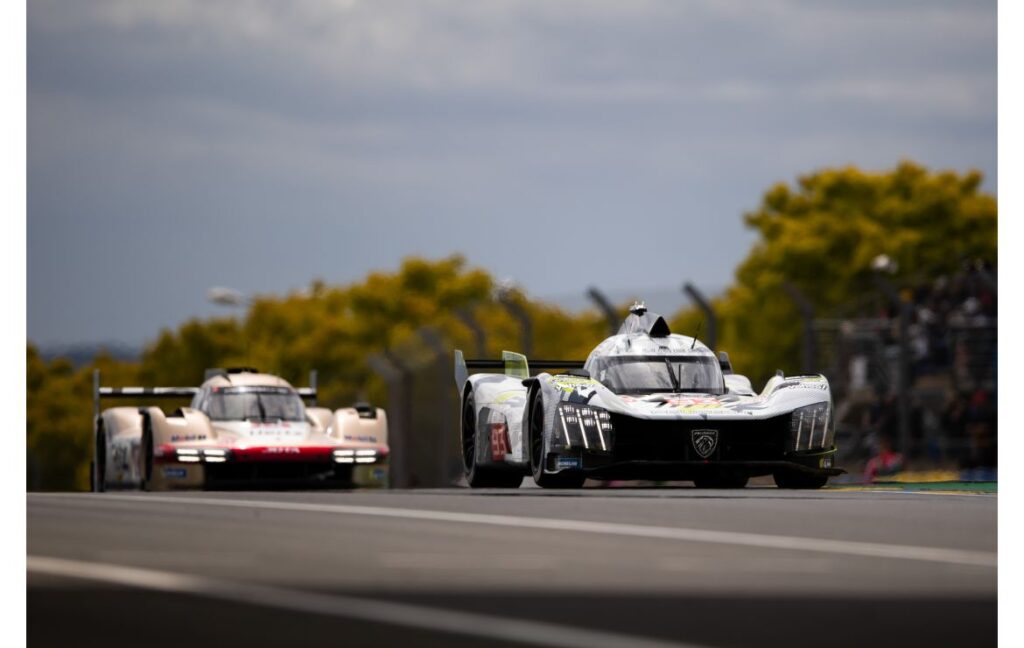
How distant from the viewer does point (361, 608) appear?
693 centimetres

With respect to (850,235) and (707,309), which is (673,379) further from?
(850,235)

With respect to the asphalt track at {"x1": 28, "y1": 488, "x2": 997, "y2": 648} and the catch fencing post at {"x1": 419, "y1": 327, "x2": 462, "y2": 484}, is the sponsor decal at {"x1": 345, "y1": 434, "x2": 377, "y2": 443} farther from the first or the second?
the asphalt track at {"x1": 28, "y1": 488, "x2": 997, "y2": 648}

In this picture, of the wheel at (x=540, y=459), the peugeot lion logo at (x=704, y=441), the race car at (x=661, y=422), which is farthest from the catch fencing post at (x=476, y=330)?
the peugeot lion logo at (x=704, y=441)

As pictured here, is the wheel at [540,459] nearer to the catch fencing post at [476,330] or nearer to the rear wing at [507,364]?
the rear wing at [507,364]

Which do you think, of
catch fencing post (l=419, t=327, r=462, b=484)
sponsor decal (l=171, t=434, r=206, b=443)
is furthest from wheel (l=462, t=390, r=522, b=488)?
catch fencing post (l=419, t=327, r=462, b=484)

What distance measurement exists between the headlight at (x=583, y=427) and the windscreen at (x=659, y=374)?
35.4 inches

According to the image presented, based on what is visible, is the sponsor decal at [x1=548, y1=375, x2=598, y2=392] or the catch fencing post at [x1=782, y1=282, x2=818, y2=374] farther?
the catch fencing post at [x1=782, y1=282, x2=818, y2=374]

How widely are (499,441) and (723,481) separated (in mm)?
2188

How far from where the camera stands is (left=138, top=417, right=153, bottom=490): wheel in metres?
20.0

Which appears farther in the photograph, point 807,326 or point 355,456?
point 807,326

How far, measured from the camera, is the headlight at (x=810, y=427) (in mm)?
14812

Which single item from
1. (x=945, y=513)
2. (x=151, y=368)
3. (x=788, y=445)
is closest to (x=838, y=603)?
(x=945, y=513)

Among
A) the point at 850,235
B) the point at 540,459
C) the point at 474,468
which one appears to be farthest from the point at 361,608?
the point at 850,235

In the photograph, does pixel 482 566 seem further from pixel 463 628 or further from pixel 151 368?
pixel 151 368
